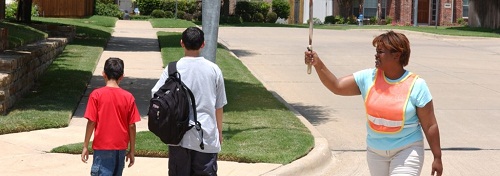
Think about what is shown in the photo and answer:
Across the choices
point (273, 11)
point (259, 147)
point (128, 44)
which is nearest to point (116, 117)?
point (259, 147)

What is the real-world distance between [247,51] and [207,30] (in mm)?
16760

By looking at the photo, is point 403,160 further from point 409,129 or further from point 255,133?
point 255,133

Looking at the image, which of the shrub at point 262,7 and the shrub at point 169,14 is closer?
the shrub at point 169,14

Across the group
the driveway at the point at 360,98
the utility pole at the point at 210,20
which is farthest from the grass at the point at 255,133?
the utility pole at the point at 210,20

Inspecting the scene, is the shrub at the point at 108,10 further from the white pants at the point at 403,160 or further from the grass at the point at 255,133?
the white pants at the point at 403,160

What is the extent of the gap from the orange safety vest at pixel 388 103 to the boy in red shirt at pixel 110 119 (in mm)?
1893

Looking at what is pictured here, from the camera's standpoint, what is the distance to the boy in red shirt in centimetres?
730

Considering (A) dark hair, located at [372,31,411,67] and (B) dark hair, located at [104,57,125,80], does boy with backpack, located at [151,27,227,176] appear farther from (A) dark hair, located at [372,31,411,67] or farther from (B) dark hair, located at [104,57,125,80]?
(A) dark hair, located at [372,31,411,67]

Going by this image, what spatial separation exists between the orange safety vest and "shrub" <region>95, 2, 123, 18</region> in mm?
49424

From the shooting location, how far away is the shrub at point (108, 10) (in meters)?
55.4

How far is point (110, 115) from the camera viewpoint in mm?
7301

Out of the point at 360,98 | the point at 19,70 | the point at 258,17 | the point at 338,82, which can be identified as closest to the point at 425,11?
the point at 258,17

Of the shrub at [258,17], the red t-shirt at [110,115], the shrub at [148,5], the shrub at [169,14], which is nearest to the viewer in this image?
the red t-shirt at [110,115]

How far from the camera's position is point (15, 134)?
11805 mm
